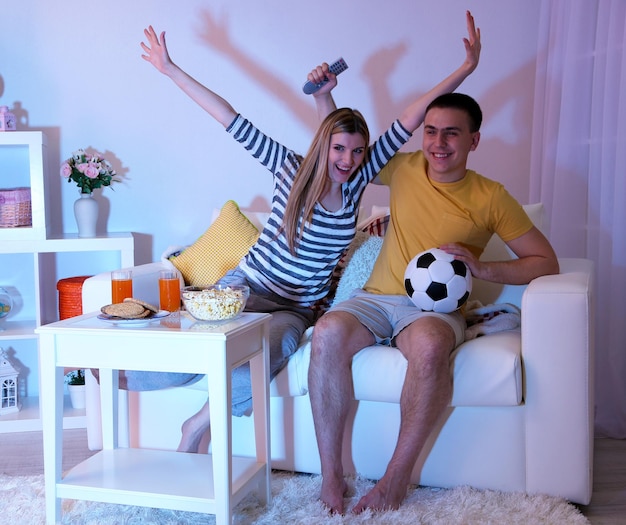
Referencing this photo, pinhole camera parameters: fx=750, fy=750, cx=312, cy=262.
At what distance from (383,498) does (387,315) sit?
1.82 feet

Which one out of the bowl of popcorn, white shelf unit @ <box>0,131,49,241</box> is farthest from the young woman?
white shelf unit @ <box>0,131,49,241</box>

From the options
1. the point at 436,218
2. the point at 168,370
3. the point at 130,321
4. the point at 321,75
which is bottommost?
the point at 168,370

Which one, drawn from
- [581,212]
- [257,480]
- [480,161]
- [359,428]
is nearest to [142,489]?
[257,480]

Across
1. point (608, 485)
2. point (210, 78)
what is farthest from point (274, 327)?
point (210, 78)

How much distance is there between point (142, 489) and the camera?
5.90 ft

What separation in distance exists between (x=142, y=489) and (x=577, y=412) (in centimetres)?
112

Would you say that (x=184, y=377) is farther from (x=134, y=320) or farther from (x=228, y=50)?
(x=228, y=50)

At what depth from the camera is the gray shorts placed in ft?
7.04

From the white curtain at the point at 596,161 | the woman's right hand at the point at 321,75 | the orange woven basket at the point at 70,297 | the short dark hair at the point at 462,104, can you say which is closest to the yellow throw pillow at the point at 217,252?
the orange woven basket at the point at 70,297

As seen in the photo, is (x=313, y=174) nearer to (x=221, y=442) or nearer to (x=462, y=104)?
(x=462, y=104)

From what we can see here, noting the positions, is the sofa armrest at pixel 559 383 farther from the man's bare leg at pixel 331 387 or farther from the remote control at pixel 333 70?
the remote control at pixel 333 70

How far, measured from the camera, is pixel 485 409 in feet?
6.77

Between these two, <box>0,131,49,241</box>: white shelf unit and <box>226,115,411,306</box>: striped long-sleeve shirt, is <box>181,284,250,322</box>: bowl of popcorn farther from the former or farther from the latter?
<box>0,131,49,241</box>: white shelf unit

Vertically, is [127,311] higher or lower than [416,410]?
higher
